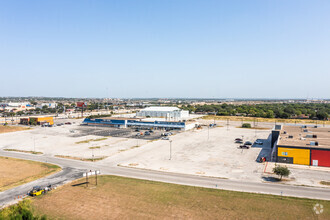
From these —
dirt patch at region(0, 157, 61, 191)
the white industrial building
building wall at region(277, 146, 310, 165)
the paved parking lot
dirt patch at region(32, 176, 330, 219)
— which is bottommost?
dirt patch at region(0, 157, 61, 191)

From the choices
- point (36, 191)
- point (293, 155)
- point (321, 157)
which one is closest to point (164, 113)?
point (293, 155)

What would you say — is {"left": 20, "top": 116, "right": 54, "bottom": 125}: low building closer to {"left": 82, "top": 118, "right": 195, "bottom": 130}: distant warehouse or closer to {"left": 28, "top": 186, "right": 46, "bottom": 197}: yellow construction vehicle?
{"left": 82, "top": 118, "right": 195, "bottom": 130}: distant warehouse

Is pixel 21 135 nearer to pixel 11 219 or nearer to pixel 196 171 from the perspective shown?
pixel 196 171

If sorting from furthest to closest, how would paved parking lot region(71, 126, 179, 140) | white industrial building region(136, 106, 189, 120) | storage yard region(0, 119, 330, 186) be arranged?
white industrial building region(136, 106, 189, 120)
paved parking lot region(71, 126, 179, 140)
storage yard region(0, 119, 330, 186)

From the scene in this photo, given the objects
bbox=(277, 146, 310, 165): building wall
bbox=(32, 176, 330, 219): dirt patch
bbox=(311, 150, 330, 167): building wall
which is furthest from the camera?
bbox=(277, 146, 310, 165): building wall

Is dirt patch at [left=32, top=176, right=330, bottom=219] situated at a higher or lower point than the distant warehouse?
lower

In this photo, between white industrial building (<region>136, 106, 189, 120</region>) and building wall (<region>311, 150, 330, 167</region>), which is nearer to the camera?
building wall (<region>311, 150, 330, 167</region>)

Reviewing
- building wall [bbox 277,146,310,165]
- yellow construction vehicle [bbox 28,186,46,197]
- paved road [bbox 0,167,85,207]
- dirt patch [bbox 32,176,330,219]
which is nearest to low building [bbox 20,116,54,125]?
paved road [bbox 0,167,85,207]

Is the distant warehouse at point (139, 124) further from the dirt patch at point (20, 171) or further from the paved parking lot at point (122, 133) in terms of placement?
the dirt patch at point (20, 171)
